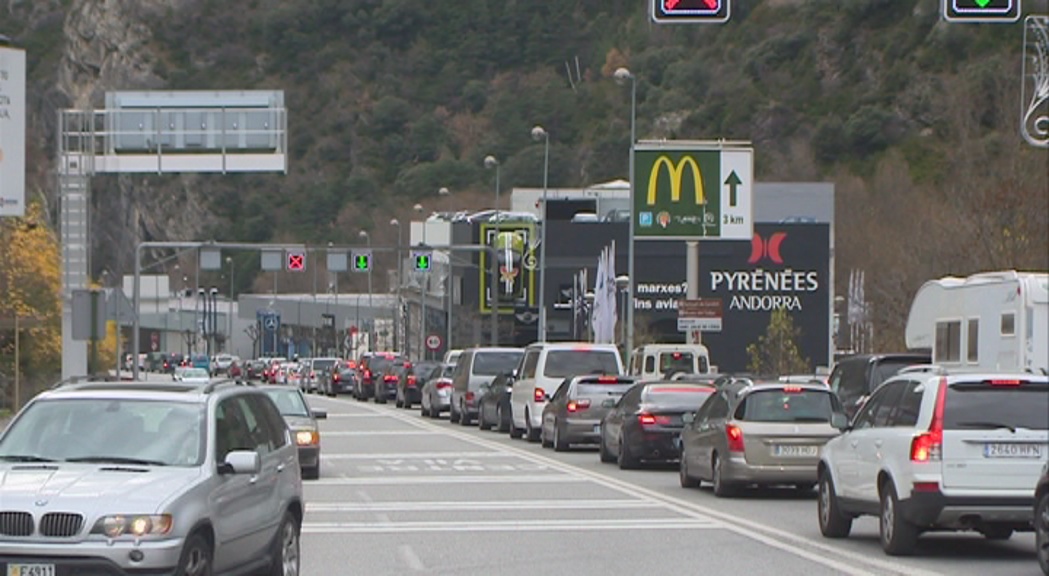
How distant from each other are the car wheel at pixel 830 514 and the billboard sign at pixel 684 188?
3395cm

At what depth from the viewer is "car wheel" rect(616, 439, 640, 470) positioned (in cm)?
2928

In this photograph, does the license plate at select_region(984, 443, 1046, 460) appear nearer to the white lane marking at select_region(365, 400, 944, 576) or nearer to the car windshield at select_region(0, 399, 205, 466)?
the white lane marking at select_region(365, 400, 944, 576)

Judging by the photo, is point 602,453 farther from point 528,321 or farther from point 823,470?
point 528,321

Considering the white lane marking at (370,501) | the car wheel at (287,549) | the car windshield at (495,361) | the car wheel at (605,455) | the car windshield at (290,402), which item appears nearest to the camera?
the car wheel at (287,549)

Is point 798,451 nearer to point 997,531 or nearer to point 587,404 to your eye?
point 997,531

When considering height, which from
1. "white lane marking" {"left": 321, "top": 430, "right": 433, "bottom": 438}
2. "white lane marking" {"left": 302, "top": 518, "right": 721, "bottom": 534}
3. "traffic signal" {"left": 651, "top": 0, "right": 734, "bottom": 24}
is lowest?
"white lane marking" {"left": 321, "top": 430, "right": 433, "bottom": 438}

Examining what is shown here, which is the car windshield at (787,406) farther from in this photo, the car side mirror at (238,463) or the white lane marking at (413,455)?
the car side mirror at (238,463)

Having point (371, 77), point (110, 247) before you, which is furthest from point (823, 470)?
point (110, 247)

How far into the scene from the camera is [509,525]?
20031 mm

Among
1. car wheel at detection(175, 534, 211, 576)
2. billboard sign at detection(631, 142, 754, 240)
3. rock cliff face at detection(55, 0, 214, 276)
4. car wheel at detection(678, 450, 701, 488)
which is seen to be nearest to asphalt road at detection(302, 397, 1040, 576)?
car wheel at detection(678, 450, 701, 488)

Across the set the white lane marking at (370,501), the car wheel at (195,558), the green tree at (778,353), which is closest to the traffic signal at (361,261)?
the green tree at (778,353)

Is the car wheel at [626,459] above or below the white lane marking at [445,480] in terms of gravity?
above

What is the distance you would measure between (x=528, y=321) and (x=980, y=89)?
23.4 m

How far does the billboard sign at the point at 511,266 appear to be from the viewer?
80500 mm
